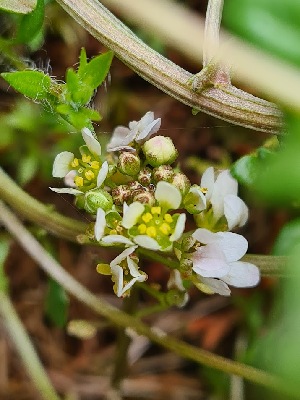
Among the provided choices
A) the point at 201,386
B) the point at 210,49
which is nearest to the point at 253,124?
the point at 210,49

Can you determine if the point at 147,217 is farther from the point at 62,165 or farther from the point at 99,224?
the point at 62,165

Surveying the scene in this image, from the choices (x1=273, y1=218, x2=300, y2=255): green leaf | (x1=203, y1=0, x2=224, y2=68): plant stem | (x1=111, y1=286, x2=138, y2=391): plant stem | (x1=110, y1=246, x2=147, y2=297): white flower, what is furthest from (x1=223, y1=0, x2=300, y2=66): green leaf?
(x1=111, y1=286, x2=138, y2=391): plant stem

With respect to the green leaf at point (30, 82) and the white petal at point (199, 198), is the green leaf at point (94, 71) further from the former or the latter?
the white petal at point (199, 198)

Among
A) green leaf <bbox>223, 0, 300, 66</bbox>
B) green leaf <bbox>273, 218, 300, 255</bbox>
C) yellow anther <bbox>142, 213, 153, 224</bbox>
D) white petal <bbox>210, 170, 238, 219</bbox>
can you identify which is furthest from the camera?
green leaf <bbox>273, 218, 300, 255</bbox>

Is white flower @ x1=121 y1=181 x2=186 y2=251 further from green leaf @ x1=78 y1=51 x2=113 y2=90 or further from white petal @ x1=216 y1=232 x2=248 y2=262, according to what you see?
green leaf @ x1=78 y1=51 x2=113 y2=90

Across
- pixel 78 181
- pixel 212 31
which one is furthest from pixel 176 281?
pixel 212 31

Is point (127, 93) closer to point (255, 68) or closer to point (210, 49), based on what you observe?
point (210, 49)

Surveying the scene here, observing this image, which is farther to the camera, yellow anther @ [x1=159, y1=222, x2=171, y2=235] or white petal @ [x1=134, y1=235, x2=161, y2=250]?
yellow anther @ [x1=159, y1=222, x2=171, y2=235]
